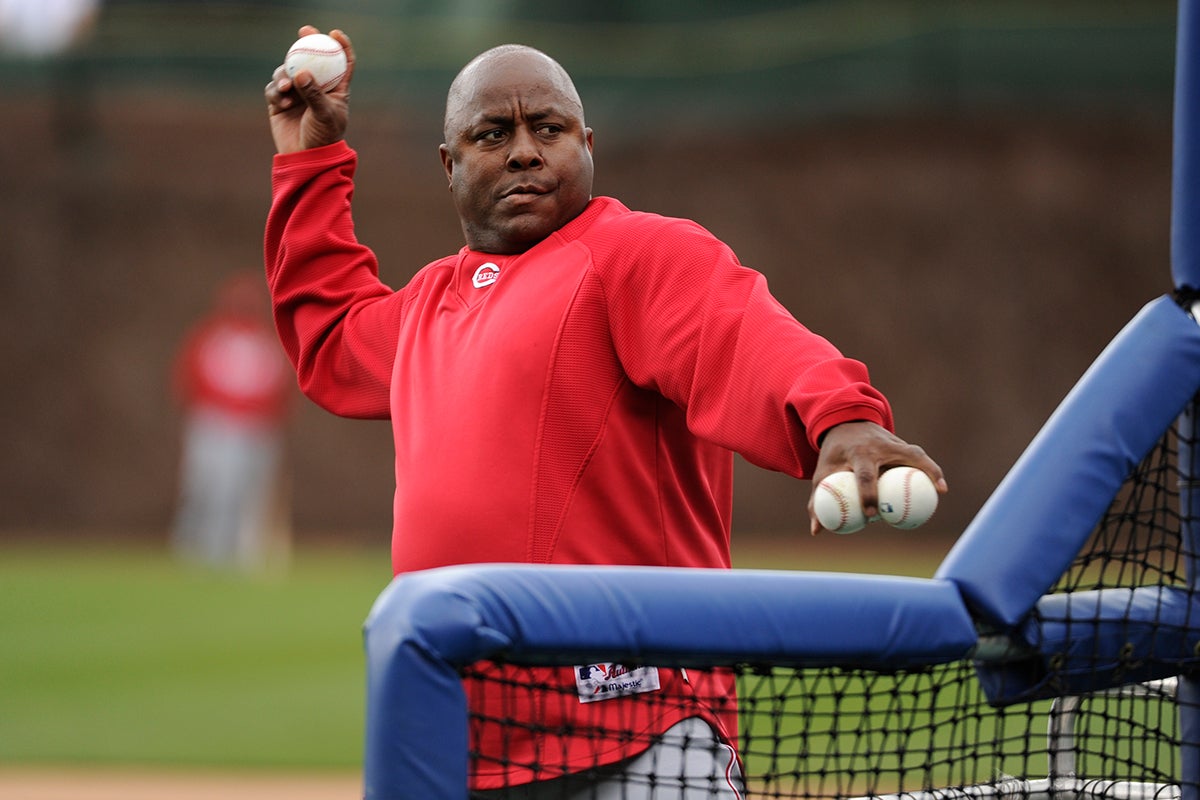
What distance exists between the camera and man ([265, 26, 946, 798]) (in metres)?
2.15

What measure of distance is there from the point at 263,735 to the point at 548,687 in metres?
5.91

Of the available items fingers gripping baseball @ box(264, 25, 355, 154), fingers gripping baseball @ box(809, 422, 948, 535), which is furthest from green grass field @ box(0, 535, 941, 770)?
fingers gripping baseball @ box(809, 422, 948, 535)

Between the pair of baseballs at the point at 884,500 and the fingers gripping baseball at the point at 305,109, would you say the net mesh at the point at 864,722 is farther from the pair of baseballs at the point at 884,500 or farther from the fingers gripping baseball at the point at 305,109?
the fingers gripping baseball at the point at 305,109

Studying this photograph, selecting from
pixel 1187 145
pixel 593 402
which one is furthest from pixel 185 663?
pixel 1187 145

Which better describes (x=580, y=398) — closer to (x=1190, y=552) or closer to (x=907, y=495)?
(x=907, y=495)

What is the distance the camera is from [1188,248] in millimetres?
2314

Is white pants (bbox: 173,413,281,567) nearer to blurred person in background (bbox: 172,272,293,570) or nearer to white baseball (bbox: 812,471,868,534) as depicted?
blurred person in background (bbox: 172,272,293,570)

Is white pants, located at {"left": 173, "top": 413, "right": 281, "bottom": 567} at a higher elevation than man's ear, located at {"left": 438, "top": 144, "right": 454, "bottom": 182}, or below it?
higher

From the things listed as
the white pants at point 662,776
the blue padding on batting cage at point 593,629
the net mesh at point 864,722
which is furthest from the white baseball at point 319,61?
the blue padding on batting cage at point 593,629

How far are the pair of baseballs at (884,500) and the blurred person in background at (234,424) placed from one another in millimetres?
Answer: 13332

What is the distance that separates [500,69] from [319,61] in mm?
647

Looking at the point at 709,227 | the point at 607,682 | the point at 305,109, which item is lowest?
the point at 607,682

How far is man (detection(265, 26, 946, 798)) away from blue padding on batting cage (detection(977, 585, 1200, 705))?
1.05ft

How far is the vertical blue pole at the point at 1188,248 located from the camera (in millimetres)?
2271
